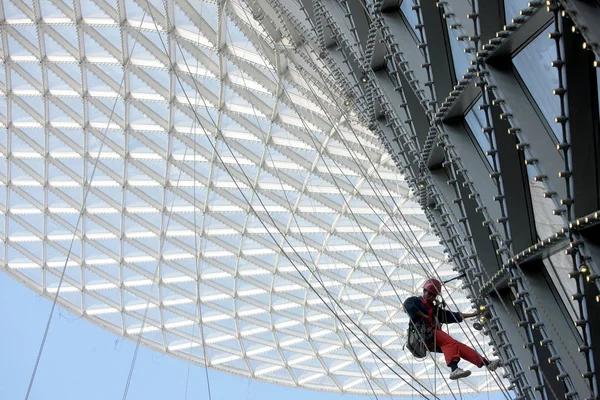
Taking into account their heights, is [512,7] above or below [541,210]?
above

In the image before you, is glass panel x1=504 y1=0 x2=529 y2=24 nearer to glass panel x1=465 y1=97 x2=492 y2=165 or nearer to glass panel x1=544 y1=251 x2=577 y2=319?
glass panel x1=465 y1=97 x2=492 y2=165

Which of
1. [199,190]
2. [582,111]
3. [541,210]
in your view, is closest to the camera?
[582,111]

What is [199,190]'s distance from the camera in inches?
1332

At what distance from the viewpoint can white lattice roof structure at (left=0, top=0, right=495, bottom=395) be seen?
26.5m

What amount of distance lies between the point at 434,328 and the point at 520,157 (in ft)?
16.7

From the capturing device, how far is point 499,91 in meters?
7.85

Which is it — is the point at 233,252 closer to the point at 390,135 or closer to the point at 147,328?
the point at 147,328

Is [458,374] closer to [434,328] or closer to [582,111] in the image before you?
[434,328]

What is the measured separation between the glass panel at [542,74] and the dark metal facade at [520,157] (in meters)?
0.02

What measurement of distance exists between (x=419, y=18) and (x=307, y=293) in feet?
103

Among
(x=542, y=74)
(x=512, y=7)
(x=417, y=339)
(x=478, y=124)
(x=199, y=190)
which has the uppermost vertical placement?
(x=199, y=190)

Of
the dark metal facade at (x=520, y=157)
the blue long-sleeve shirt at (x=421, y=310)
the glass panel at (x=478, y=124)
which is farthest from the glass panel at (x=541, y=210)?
the blue long-sleeve shirt at (x=421, y=310)

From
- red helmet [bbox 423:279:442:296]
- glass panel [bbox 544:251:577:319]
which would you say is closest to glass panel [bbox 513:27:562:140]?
glass panel [bbox 544:251:577:319]

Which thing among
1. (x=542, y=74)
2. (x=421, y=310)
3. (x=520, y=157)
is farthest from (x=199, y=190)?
(x=542, y=74)
